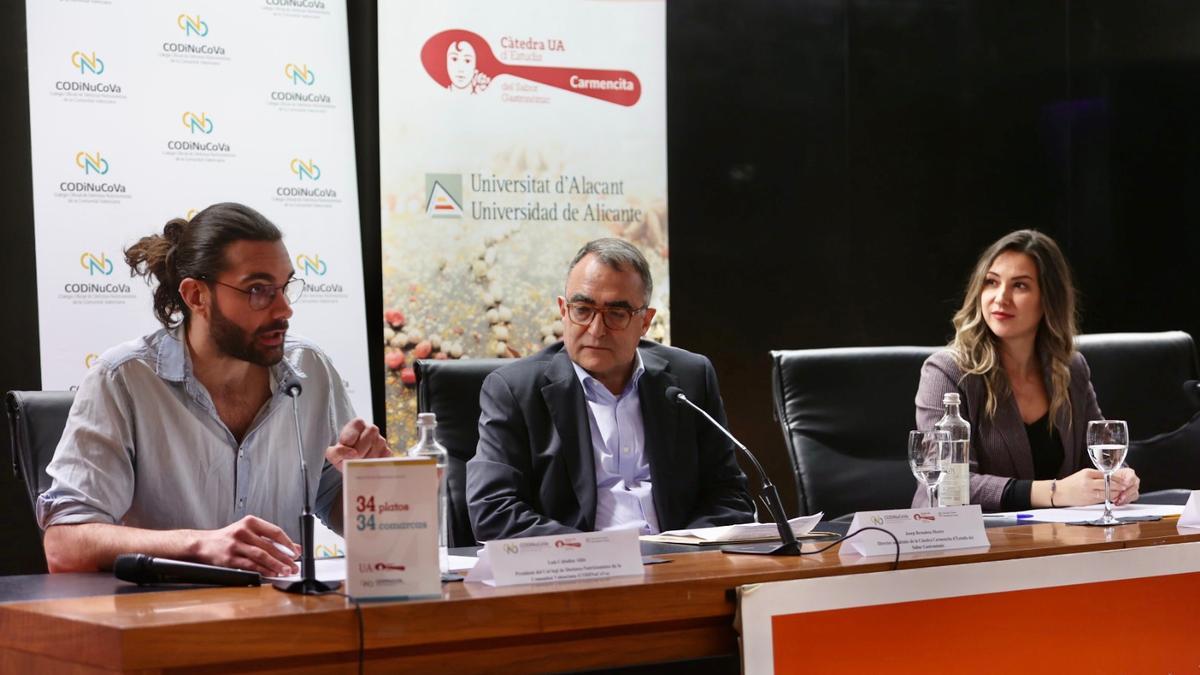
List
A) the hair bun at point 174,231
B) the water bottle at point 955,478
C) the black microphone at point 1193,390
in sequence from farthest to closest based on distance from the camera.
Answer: the black microphone at point 1193,390 < the water bottle at point 955,478 < the hair bun at point 174,231

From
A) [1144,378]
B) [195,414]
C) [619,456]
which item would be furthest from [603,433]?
[1144,378]

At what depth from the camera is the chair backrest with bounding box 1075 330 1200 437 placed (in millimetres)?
3578

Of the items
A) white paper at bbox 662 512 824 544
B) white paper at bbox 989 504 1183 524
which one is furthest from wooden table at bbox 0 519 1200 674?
white paper at bbox 989 504 1183 524

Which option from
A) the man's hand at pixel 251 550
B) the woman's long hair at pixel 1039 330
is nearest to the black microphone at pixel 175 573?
the man's hand at pixel 251 550

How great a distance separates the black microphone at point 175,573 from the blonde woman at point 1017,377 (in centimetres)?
186

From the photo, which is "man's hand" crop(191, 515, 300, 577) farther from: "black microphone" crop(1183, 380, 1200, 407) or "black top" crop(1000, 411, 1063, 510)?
"black microphone" crop(1183, 380, 1200, 407)

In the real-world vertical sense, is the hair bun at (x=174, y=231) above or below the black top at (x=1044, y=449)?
above

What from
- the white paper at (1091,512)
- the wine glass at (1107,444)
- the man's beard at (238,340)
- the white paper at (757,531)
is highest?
the man's beard at (238,340)

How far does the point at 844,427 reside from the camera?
10.5ft

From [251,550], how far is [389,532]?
13.9 inches

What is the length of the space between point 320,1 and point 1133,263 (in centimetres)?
335

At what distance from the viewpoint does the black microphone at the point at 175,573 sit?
5.47 ft

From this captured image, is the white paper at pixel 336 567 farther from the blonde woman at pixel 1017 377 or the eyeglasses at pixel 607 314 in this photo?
the blonde woman at pixel 1017 377

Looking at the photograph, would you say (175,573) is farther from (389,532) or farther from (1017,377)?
(1017,377)
